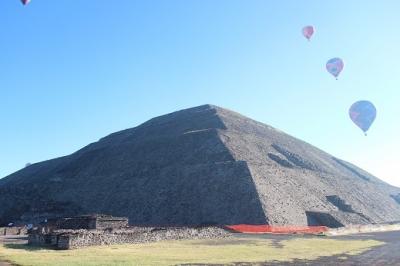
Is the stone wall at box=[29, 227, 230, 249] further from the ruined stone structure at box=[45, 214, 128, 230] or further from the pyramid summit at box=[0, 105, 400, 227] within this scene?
the pyramid summit at box=[0, 105, 400, 227]

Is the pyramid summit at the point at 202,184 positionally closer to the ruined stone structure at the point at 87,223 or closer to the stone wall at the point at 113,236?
the stone wall at the point at 113,236

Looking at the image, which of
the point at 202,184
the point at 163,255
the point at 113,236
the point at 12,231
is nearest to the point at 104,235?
the point at 113,236

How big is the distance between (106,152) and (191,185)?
31.4 metres

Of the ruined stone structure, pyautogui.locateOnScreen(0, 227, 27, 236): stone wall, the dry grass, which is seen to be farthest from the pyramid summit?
the dry grass

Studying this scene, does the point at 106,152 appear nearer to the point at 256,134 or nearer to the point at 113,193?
the point at 113,193

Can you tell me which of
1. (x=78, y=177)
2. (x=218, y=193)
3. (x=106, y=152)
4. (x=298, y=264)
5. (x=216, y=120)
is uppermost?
(x=216, y=120)

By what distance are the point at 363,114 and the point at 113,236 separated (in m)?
28.8

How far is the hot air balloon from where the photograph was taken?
46.2m

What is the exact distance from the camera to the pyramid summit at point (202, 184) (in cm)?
5491

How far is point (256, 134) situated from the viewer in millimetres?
87125

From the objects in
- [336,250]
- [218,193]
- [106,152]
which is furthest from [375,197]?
[336,250]

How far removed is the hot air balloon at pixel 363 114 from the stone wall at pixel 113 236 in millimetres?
18343

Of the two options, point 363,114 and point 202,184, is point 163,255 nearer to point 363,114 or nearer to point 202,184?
point 363,114

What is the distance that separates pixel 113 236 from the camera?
106ft
